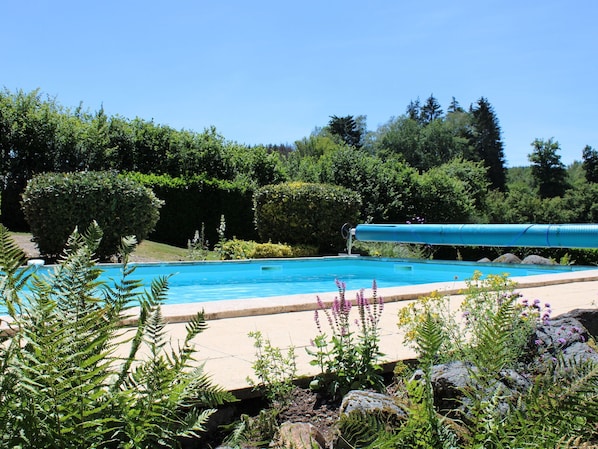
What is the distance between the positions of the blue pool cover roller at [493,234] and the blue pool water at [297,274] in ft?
1.80

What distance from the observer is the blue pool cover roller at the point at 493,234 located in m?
9.07

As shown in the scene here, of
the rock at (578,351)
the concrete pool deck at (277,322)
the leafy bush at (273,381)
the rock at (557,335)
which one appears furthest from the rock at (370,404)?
the rock at (557,335)

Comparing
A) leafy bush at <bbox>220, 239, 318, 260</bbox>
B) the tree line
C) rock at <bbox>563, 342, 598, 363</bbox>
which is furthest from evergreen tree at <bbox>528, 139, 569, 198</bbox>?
rock at <bbox>563, 342, 598, 363</bbox>

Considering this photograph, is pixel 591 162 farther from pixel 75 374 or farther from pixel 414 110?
pixel 75 374

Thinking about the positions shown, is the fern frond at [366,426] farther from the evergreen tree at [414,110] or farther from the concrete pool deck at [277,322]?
the evergreen tree at [414,110]

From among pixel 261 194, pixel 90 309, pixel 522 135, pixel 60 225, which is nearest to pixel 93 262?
pixel 90 309

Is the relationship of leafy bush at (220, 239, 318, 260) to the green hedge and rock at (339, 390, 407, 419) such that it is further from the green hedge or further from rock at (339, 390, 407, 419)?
rock at (339, 390, 407, 419)

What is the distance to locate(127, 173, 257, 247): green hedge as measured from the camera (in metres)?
15.6

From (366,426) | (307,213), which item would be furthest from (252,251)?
(366,426)

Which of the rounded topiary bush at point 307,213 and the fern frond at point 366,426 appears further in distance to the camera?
the rounded topiary bush at point 307,213

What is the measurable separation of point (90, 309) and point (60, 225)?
942 cm

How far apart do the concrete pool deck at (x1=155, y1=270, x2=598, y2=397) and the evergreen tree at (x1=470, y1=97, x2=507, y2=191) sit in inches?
1888

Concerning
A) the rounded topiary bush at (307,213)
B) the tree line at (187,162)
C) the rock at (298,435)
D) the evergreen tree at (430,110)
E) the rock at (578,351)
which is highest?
the evergreen tree at (430,110)

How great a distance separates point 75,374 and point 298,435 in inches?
39.7
